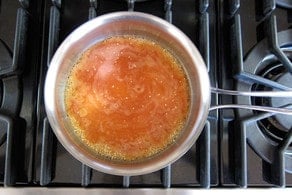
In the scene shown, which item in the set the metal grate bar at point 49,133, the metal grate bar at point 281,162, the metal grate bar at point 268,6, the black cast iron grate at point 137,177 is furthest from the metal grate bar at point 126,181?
Result: the metal grate bar at point 268,6


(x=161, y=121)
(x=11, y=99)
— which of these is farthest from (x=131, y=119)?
(x=11, y=99)

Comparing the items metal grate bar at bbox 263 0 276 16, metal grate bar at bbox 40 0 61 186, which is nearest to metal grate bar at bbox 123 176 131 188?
metal grate bar at bbox 40 0 61 186

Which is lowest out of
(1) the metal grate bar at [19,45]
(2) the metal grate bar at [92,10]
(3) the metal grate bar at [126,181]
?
(3) the metal grate bar at [126,181]

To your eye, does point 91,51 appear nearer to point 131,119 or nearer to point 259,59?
point 131,119

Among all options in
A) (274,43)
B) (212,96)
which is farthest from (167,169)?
(274,43)

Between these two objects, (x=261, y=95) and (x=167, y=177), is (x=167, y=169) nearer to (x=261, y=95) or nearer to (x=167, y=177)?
(x=167, y=177)

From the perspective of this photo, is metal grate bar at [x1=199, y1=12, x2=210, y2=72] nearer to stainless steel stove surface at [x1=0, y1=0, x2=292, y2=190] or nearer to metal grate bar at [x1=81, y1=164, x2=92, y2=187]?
stainless steel stove surface at [x1=0, y1=0, x2=292, y2=190]

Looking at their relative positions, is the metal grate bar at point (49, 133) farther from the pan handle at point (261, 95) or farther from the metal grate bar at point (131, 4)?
the pan handle at point (261, 95)
